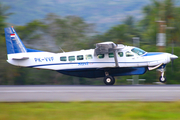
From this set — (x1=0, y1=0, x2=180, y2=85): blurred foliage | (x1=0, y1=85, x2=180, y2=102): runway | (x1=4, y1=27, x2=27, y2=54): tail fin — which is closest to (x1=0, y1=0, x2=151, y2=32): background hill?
(x1=0, y1=0, x2=180, y2=85): blurred foliage

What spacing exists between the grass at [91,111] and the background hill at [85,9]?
10072 cm

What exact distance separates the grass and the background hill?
330 ft

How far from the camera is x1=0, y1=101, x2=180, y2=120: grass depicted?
6383 millimetres

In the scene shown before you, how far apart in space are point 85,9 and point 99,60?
11080 cm

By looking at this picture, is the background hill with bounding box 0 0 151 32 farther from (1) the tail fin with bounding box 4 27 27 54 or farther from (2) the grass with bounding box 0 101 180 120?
(2) the grass with bounding box 0 101 180 120

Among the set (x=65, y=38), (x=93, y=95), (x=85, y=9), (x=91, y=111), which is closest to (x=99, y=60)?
(x=93, y=95)

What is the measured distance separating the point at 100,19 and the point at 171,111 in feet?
368

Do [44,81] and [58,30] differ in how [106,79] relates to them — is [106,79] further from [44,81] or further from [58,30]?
[58,30]

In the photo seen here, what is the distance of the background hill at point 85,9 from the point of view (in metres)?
114

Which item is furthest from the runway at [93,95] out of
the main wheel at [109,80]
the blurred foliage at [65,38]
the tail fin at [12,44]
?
the blurred foliage at [65,38]

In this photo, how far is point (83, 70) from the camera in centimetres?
1717

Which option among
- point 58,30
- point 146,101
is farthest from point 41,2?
point 146,101

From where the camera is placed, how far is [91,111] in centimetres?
702

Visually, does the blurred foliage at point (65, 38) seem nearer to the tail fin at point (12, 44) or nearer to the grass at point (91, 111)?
the tail fin at point (12, 44)
